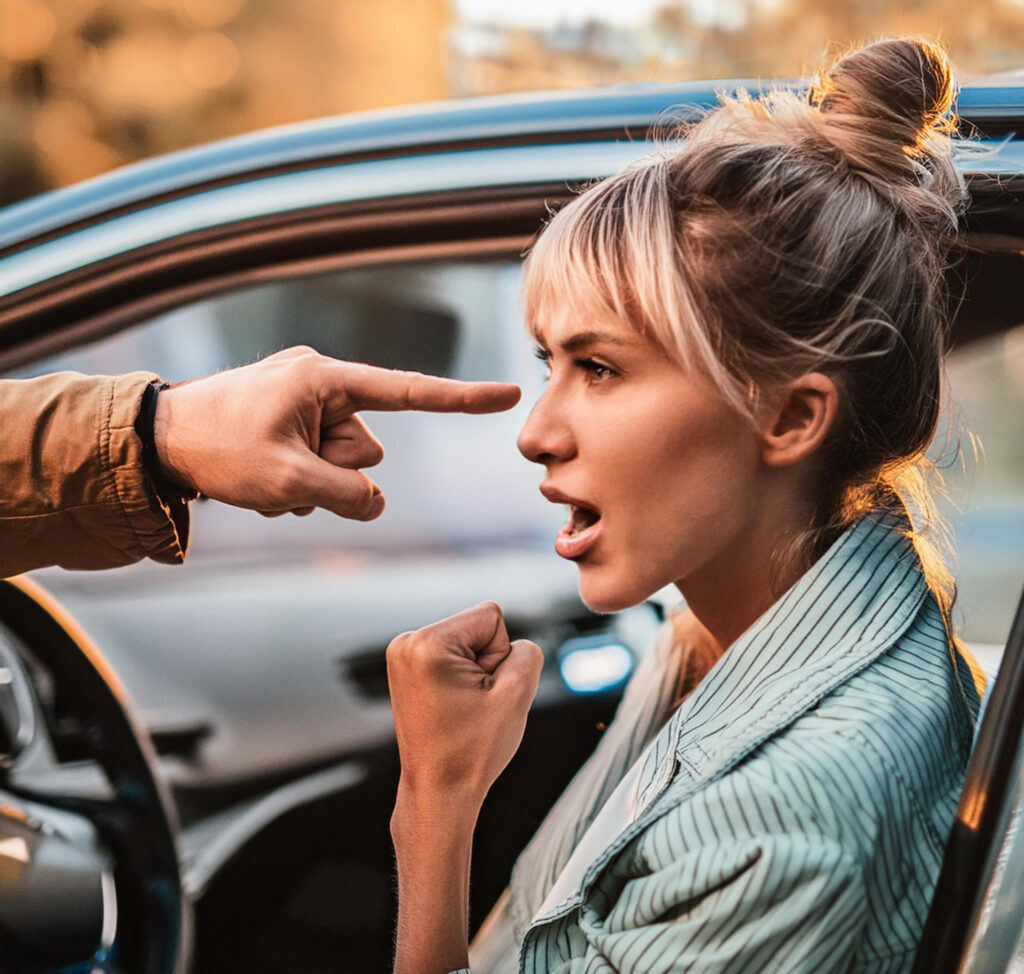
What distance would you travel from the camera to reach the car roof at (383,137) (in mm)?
1583

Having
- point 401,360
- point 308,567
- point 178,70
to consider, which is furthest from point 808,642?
point 178,70

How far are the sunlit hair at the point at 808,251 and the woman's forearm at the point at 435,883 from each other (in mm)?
544

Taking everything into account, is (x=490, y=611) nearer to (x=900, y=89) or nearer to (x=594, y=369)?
(x=594, y=369)

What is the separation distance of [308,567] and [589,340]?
6.22 ft

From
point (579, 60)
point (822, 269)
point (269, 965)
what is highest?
point (579, 60)

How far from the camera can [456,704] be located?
1.38 metres

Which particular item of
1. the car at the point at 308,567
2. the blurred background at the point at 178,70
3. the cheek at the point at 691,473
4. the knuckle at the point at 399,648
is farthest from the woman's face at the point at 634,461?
the blurred background at the point at 178,70

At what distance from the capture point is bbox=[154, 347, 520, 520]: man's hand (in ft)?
4.42

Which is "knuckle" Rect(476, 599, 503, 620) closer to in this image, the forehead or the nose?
the nose

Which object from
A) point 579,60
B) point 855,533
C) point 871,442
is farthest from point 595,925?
point 579,60

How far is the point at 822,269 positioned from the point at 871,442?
0.82 ft

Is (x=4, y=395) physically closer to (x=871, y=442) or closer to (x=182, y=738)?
(x=871, y=442)

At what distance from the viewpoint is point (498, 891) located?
2.40 metres

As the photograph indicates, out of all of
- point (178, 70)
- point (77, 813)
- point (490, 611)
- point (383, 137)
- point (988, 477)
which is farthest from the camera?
point (178, 70)
